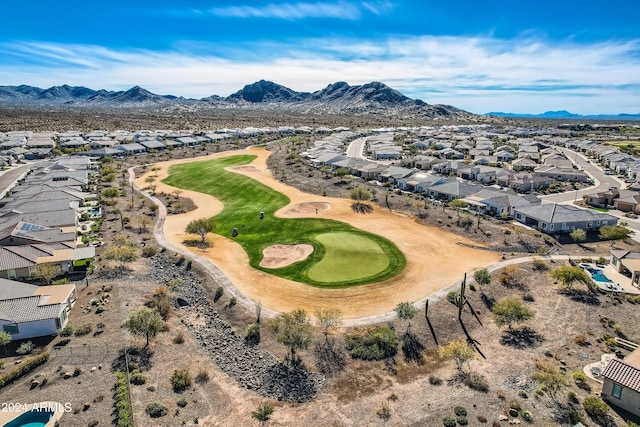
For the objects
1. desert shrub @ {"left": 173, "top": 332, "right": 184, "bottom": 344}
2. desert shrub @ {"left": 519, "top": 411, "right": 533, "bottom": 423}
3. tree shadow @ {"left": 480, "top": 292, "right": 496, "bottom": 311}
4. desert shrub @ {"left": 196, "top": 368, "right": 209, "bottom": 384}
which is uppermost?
desert shrub @ {"left": 519, "top": 411, "right": 533, "bottom": 423}

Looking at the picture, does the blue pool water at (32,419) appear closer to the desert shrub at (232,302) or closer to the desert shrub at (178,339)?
the desert shrub at (178,339)

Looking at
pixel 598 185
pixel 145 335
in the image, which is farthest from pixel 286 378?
pixel 598 185

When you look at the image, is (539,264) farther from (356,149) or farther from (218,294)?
(356,149)

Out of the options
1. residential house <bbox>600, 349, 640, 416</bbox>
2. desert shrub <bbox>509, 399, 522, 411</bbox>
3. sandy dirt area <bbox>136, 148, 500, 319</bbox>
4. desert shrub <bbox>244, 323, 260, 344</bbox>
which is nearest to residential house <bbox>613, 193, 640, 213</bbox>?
sandy dirt area <bbox>136, 148, 500, 319</bbox>

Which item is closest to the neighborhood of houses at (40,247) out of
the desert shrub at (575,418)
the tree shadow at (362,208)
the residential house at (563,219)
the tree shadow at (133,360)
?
the tree shadow at (133,360)

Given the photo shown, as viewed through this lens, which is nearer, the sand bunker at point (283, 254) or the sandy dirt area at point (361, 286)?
the sandy dirt area at point (361, 286)

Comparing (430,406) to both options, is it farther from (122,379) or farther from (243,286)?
(243,286)

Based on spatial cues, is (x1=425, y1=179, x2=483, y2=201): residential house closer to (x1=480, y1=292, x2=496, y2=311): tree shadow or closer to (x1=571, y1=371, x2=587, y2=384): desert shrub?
(x1=480, y1=292, x2=496, y2=311): tree shadow
